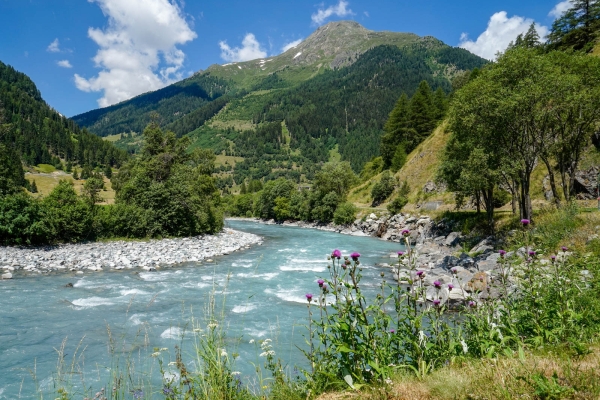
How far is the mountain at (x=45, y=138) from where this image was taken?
125 meters

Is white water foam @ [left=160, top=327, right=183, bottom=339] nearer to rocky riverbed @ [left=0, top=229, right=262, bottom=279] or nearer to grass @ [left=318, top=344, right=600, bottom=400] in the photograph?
rocky riverbed @ [left=0, top=229, right=262, bottom=279]

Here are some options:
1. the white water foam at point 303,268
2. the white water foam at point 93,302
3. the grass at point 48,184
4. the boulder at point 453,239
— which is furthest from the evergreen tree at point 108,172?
the boulder at point 453,239

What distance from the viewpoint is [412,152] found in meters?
71.4

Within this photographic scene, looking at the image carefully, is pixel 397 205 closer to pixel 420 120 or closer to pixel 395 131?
pixel 395 131

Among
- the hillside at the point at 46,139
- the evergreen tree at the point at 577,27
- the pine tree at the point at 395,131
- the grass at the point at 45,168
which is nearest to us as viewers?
the evergreen tree at the point at 577,27

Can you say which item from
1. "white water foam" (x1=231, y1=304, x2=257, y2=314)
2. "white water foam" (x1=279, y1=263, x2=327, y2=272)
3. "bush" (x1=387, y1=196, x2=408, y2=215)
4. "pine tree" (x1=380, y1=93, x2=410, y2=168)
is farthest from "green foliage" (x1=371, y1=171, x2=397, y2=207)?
"white water foam" (x1=231, y1=304, x2=257, y2=314)

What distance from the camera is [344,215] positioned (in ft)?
195

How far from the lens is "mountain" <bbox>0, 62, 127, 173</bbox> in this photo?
125 meters

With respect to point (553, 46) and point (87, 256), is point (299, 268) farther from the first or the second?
point (553, 46)

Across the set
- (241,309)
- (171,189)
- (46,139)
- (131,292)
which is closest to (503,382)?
(241,309)

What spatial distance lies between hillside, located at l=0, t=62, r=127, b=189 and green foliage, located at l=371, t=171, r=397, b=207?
120m

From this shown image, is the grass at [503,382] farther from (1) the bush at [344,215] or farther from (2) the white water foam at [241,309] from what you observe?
(1) the bush at [344,215]

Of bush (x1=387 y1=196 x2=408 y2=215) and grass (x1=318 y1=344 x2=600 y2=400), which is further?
bush (x1=387 y1=196 x2=408 y2=215)

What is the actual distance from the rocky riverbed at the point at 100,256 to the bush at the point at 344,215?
1136 inches
